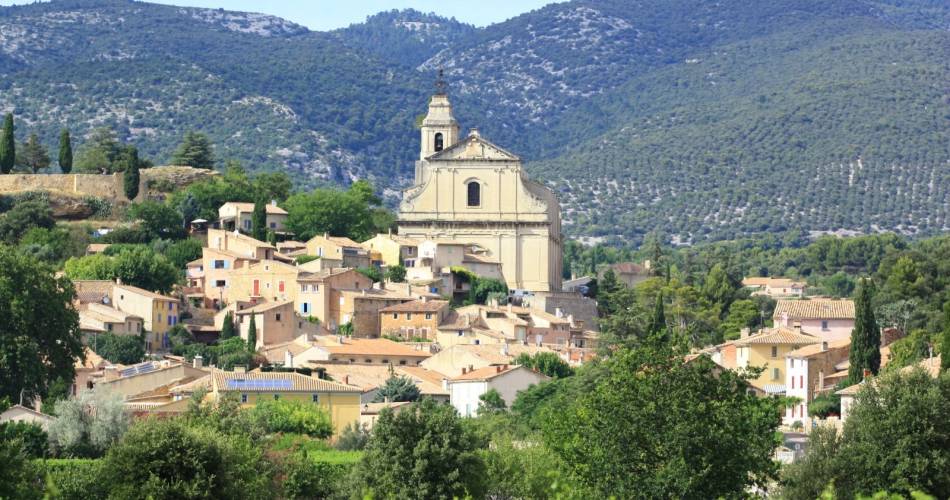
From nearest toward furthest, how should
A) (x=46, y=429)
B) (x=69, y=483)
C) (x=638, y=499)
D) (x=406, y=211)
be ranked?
(x=638, y=499)
(x=69, y=483)
(x=46, y=429)
(x=406, y=211)

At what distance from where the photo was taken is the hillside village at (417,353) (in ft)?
169

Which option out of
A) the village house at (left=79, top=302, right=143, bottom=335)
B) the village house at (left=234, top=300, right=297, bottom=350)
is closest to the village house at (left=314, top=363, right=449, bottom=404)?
the village house at (left=234, top=300, right=297, bottom=350)

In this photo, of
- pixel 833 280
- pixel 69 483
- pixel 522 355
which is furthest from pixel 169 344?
pixel 833 280

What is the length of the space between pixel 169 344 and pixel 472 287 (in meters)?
16.7

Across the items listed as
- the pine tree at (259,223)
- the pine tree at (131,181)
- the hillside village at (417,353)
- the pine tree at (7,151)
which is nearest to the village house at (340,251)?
the hillside village at (417,353)

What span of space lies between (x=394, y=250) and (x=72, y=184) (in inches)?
609

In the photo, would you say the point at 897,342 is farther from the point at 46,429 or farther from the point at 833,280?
the point at 833,280

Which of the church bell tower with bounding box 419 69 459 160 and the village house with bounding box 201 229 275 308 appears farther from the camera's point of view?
the church bell tower with bounding box 419 69 459 160

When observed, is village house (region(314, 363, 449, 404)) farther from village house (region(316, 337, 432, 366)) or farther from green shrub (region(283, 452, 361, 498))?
green shrub (region(283, 452, 361, 498))

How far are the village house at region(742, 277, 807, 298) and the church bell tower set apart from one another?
86.2 feet

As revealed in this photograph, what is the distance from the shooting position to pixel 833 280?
155125mm

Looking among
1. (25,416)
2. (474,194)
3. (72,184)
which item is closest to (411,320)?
(474,194)

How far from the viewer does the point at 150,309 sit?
8950 cm

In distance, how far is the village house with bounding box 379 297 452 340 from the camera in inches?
3666
